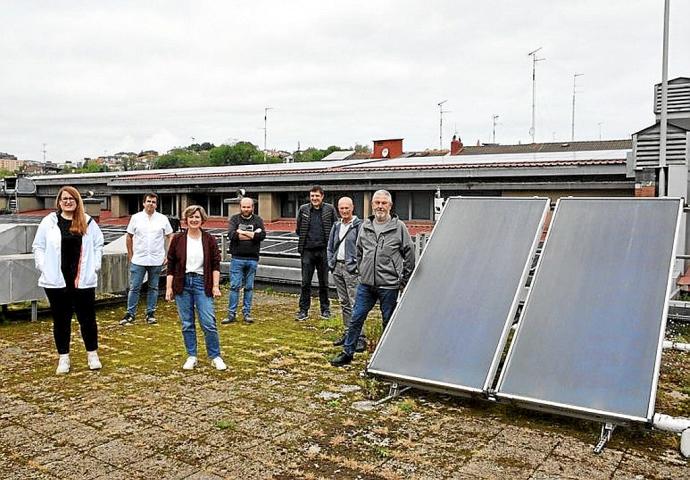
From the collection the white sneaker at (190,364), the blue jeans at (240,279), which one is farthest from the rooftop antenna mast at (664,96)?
the white sneaker at (190,364)

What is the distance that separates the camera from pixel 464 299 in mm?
5055

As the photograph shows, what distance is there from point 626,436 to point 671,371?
6.68ft

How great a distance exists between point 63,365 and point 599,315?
4.56 meters

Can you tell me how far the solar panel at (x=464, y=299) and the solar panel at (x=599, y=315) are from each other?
0.54ft

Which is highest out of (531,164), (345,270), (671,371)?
(531,164)

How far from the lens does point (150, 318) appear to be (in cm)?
811

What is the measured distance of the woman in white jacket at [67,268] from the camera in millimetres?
5742

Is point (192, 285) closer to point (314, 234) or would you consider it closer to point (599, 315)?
point (314, 234)

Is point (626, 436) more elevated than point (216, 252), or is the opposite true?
point (216, 252)

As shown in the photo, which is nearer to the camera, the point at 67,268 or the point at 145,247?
the point at 67,268

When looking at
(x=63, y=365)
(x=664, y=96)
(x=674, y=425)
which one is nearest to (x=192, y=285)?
(x=63, y=365)

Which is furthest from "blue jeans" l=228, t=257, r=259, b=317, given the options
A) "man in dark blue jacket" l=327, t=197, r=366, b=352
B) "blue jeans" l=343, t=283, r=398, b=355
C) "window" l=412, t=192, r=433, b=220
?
"window" l=412, t=192, r=433, b=220

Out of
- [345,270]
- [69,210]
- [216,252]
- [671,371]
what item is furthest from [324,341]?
[671,371]

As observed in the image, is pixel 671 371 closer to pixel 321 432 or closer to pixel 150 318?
pixel 321 432
